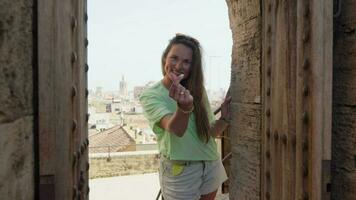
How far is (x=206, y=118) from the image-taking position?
7.73ft

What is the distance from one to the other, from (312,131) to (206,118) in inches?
26.3

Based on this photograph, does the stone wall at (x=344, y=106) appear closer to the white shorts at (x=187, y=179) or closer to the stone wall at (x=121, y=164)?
the white shorts at (x=187, y=179)

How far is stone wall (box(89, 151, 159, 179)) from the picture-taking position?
11.3 metres

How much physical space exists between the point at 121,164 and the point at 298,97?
995cm

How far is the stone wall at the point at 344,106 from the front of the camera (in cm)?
190

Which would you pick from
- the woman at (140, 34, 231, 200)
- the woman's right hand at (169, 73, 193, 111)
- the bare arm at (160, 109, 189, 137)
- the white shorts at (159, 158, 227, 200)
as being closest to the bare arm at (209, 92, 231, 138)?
the woman at (140, 34, 231, 200)

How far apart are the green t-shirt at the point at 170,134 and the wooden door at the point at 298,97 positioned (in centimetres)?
43

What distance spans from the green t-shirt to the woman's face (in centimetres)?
12

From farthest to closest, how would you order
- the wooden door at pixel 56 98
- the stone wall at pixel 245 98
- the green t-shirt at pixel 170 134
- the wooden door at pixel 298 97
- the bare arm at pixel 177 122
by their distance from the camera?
the stone wall at pixel 245 98 → the green t-shirt at pixel 170 134 → the bare arm at pixel 177 122 → the wooden door at pixel 298 97 → the wooden door at pixel 56 98

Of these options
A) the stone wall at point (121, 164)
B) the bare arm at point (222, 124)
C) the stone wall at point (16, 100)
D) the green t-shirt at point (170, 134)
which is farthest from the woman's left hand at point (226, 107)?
the stone wall at point (121, 164)

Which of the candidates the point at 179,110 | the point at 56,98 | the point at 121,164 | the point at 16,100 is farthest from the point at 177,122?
the point at 121,164

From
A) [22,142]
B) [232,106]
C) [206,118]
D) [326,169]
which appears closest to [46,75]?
[22,142]

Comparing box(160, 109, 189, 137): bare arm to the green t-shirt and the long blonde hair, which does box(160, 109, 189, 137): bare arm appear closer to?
the green t-shirt

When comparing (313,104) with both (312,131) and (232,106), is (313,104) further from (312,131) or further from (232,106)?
(232,106)
